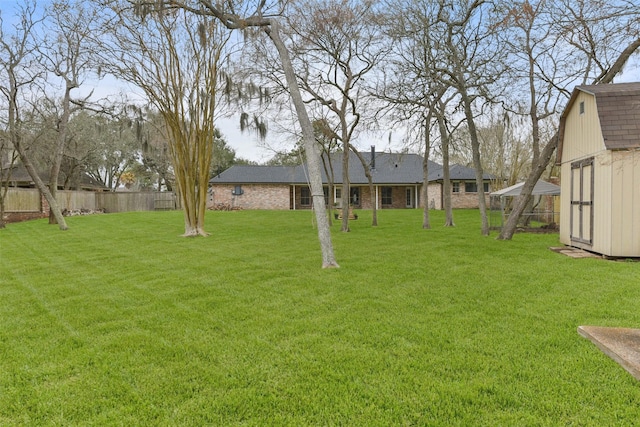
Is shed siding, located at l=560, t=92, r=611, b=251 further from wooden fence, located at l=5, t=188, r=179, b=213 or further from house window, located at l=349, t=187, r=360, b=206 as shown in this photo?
wooden fence, located at l=5, t=188, r=179, b=213

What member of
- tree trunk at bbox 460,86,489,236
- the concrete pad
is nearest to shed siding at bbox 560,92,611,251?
tree trunk at bbox 460,86,489,236

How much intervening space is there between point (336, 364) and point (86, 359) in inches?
74.2

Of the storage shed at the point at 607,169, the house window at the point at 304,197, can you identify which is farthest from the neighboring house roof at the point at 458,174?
the storage shed at the point at 607,169

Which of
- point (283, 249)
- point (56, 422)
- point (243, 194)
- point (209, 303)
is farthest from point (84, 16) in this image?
point (243, 194)

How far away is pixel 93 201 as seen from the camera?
25.1m

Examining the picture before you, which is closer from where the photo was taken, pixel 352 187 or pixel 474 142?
pixel 474 142

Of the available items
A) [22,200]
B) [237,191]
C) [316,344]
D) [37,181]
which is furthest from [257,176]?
[316,344]

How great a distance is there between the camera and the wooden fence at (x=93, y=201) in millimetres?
18359

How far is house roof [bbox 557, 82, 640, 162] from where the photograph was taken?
274 inches

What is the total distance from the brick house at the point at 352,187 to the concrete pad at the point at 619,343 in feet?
77.6

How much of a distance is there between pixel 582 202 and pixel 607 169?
115 cm

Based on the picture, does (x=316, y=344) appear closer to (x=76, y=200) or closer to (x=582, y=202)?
(x=582, y=202)

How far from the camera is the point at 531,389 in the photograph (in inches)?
97.0

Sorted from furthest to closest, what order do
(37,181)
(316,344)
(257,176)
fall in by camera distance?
(257,176) → (37,181) → (316,344)
